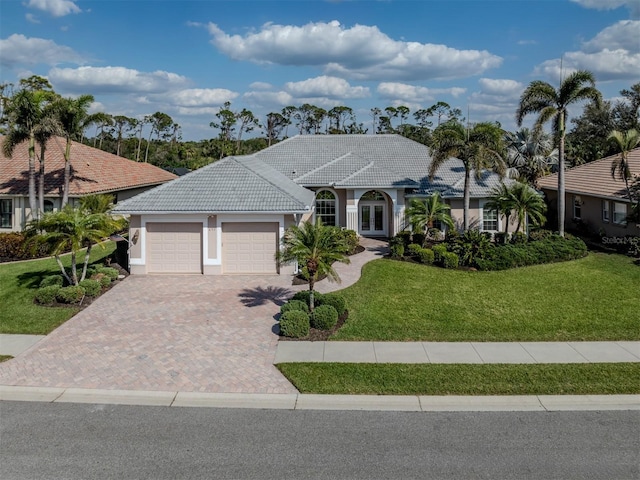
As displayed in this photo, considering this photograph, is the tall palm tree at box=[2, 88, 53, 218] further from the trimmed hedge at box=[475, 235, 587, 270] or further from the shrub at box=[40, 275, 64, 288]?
the trimmed hedge at box=[475, 235, 587, 270]

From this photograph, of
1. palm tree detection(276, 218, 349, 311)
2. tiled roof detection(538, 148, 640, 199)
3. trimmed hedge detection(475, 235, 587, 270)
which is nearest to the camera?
palm tree detection(276, 218, 349, 311)

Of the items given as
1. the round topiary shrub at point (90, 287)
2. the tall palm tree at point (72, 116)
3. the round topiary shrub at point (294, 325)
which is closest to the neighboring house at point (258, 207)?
the round topiary shrub at point (90, 287)

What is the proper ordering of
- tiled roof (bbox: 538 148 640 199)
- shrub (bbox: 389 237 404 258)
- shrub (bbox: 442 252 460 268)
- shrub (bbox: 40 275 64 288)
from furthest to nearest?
tiled roof (bbox: 538 148 640 199) < shrub (bbox: 389 237 404 258) < shrub (bbox: 442 252 460 268) < shrub (bbox: 40 275 64 288)

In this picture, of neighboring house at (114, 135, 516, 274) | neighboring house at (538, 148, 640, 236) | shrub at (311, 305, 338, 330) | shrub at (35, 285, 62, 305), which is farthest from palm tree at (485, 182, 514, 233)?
shrub at (35, 285, 62, 305)

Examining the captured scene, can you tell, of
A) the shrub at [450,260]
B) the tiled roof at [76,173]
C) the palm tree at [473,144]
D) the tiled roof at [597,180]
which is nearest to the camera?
the shrub at [450,260]

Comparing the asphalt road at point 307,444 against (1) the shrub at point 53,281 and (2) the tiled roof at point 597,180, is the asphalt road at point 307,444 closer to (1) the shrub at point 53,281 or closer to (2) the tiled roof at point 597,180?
(1) the shrub at point 53,281

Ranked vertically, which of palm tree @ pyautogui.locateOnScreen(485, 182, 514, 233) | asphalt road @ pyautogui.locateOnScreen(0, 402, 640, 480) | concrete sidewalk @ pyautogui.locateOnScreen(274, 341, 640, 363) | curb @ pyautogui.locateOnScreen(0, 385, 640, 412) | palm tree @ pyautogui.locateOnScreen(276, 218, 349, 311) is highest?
palm tree @ pyautogui.locateOnScreen(485, 182, 514, 233)

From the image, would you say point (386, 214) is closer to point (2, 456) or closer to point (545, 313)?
point (545, 313)
